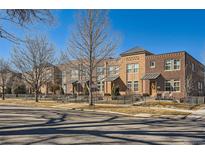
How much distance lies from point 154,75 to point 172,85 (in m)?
2.61

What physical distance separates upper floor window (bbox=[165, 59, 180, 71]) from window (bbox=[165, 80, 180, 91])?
1.64m

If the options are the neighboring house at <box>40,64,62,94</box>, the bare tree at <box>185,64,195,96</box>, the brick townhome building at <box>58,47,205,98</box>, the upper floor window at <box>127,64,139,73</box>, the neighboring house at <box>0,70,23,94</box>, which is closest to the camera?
the bare tree at <box>185,64,195,96</box>

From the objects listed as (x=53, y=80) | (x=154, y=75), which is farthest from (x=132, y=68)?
(x=53, y=80)

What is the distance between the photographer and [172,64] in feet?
115

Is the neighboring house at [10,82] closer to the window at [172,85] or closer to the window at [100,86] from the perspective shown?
the window at [100,86]

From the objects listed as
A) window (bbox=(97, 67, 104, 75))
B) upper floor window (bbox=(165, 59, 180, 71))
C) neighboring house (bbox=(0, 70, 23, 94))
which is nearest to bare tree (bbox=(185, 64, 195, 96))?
upper floor window (bbox=(165, 59, 180, 71))

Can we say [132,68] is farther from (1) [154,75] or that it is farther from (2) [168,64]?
(2) [168,64]

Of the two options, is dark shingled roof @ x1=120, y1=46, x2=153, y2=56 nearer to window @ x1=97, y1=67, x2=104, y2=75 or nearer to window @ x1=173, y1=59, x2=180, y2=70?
window @ x1=173, y1=59, x2=180, y2=70

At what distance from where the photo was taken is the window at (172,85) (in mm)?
34625

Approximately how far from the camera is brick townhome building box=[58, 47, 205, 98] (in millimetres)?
34250

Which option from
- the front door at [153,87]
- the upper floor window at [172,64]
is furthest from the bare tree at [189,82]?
the front door at [153,87]
